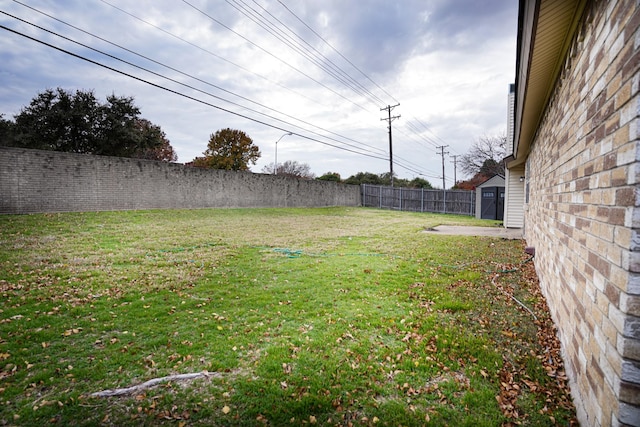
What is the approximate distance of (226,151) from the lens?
142 ft

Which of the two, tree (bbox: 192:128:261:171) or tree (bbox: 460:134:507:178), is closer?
tree (bbox: 460:134:507:178)

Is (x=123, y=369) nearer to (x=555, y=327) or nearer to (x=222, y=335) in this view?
(x=222, y=335)

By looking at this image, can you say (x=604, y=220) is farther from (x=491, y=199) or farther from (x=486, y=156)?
(x=486, y=156)

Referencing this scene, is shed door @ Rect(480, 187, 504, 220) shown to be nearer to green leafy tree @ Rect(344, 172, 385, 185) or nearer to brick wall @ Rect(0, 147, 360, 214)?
brick wall @ Rect(0, 147, 360, 214)

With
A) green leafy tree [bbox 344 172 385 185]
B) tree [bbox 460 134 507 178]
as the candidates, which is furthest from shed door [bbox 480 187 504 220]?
green leafy tree [bbox 344 172 385 185]

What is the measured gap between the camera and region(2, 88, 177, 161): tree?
21203 mm

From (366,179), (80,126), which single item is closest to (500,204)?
(366,179)

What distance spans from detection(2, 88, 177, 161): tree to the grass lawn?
68.4 ft

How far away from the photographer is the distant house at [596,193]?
1315 millimetres

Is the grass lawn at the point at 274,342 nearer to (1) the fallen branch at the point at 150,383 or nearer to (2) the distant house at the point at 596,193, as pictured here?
(1) the fallen branch at the point at 150,383

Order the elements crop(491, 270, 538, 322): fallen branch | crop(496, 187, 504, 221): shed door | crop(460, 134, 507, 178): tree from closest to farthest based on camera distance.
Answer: crop(491, 270, 538, 322): fallen branch < crop(496, 187, 504, 221): shed door < crop(460, 134, 507, 178): tree

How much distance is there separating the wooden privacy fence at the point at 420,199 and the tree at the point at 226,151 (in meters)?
20.8

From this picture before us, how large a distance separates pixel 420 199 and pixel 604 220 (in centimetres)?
2639

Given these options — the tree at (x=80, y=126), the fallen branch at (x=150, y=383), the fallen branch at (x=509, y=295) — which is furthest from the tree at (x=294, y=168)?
the fallen branch at (x=150, y=383)
